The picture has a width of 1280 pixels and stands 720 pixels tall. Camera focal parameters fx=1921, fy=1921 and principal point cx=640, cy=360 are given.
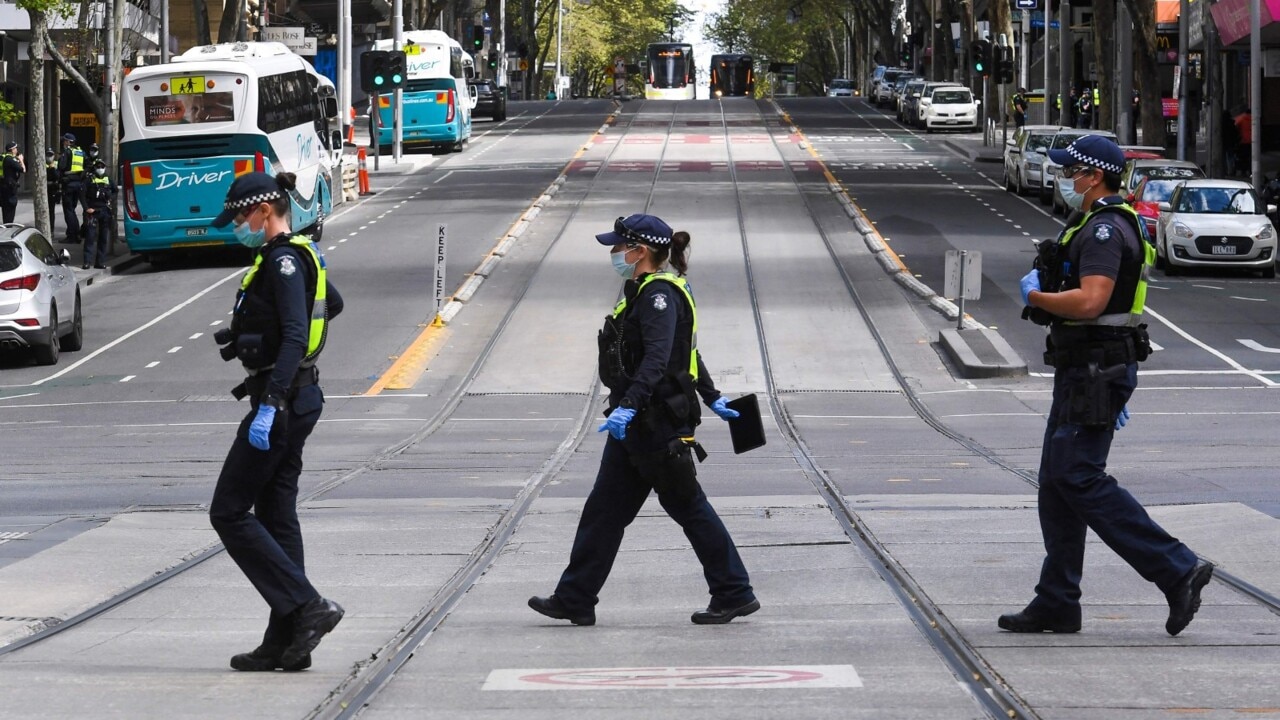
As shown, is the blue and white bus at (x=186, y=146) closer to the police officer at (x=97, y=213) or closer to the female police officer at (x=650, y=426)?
the police officer at (x=97, y=213)

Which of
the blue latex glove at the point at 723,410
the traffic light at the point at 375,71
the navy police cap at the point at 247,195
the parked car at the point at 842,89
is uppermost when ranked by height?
the parked car at the point at 842,89

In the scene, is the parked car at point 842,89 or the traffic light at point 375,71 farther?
the parked car at point 842,89

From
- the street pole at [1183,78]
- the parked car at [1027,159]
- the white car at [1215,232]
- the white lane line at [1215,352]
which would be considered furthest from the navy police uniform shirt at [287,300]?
the parked car at [1027,159]

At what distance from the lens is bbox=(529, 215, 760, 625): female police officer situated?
7977mm

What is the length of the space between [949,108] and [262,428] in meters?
64.8

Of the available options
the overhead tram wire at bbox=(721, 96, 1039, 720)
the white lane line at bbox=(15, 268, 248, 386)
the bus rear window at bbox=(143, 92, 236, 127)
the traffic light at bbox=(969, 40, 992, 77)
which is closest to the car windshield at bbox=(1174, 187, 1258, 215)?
the overhead tram wire at bbox=(721, 96, 1039, 720)

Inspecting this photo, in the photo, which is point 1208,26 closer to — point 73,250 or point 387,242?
point 387,242

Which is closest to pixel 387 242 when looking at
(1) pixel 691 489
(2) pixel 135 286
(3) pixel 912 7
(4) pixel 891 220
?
(2) pixel 135 286

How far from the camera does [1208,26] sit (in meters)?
45.5

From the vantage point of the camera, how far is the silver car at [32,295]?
2375 cm

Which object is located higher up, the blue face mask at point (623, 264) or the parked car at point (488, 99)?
the parked car at point (488, 99)

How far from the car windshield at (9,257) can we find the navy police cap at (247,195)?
17.5 meters

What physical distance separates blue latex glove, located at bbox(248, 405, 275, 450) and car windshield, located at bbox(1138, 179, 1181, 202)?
29018 mm

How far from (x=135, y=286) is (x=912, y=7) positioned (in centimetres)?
8728
